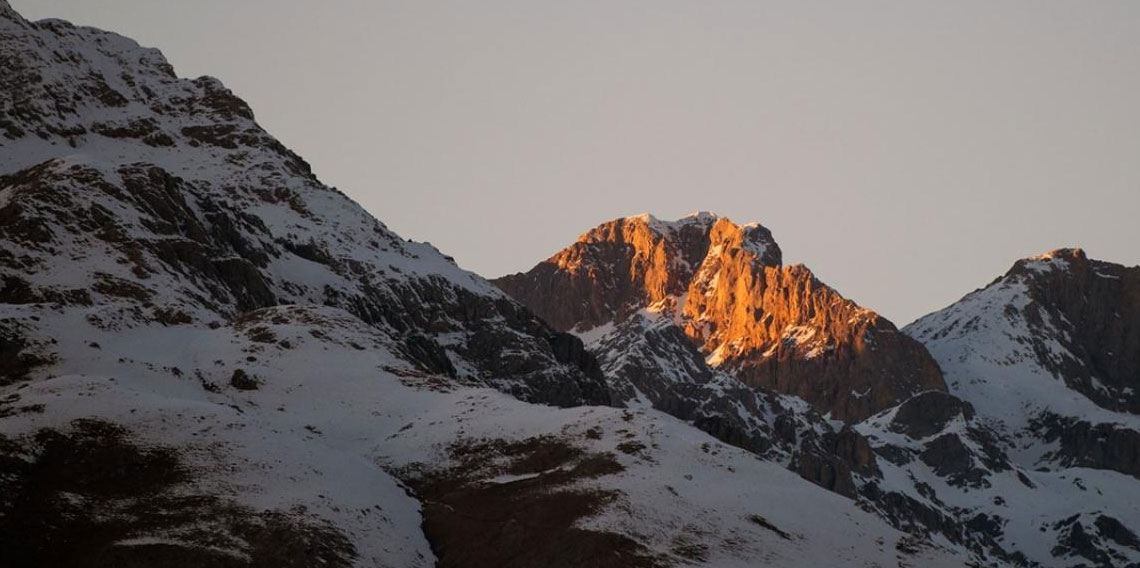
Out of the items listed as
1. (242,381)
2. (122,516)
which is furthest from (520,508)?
(242,381)

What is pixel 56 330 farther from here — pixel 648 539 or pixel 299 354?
pixel 648 539

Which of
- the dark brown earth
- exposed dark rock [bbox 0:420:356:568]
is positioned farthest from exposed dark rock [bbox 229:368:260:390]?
exposed dark rock [bbox 0:420:356:568]

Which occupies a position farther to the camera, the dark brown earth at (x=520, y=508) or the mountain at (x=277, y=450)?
the dark brown earth at (x=520, y=508)

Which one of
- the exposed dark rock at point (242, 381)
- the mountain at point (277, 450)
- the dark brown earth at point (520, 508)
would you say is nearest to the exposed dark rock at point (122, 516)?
the mountain at point (277, 450)

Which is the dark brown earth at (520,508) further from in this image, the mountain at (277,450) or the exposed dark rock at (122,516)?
the exposed dark rock at (122,516)

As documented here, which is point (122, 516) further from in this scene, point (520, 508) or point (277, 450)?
point (520, 508)

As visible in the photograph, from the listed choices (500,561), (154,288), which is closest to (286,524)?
(500,561)

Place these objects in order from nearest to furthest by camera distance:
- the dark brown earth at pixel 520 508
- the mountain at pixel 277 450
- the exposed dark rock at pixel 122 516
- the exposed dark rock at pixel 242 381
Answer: the exposed dark rock at pixel 122 516, the mountain at pixel 277 450, the dark brown earth at pixel 520 508, the exposed dark rock at pixel 242 381

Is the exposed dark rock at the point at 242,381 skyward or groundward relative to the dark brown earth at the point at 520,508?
skyward

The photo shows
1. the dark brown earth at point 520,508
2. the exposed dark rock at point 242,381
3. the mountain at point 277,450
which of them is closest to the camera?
the mountain at point 277,450

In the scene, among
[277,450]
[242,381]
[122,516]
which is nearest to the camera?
[122,516]

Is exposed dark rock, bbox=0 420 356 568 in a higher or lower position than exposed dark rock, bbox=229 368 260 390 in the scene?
lower

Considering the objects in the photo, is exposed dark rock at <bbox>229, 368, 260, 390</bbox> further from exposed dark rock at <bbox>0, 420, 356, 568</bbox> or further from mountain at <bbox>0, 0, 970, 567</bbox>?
exposed dark rock at <bbox>0, 420, 356, 568</bbox>

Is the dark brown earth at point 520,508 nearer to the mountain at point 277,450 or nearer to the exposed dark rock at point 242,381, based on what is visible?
the mountain at point 277,450
